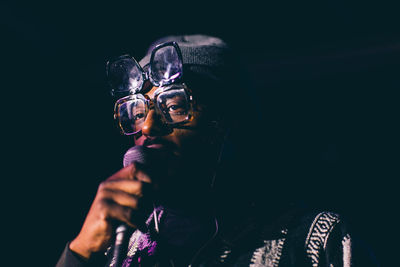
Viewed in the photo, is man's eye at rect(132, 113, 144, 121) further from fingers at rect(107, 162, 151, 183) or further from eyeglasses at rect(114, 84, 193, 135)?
fingers at rect(107, 162, 151, 183)

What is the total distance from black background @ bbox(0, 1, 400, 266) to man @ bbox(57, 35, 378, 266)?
0.44 m

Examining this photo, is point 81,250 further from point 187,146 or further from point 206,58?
point 206,58

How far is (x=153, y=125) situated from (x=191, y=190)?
365 millimetres

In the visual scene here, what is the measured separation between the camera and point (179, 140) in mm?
1292

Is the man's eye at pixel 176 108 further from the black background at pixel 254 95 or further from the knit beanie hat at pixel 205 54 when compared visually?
the black background at pixel 254 95

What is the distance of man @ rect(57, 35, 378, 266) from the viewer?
94cm

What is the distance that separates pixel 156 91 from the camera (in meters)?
1.41

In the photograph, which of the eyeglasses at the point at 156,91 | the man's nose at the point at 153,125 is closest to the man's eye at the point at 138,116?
the eyeglasses at the point at 156,91

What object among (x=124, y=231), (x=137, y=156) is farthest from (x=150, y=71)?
(x=124, y=231)

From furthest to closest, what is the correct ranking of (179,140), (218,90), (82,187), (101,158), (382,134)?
1. (101,158)
2. (82,187)
3. (382,134)
4. (218,90)
5. (179,140)

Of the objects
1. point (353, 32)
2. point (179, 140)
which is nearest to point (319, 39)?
point (353, 32)

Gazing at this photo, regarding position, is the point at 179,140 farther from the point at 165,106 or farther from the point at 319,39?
the point at 319,39

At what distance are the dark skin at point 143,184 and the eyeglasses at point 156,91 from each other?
0.05 m

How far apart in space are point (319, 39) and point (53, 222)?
98.2 inches
